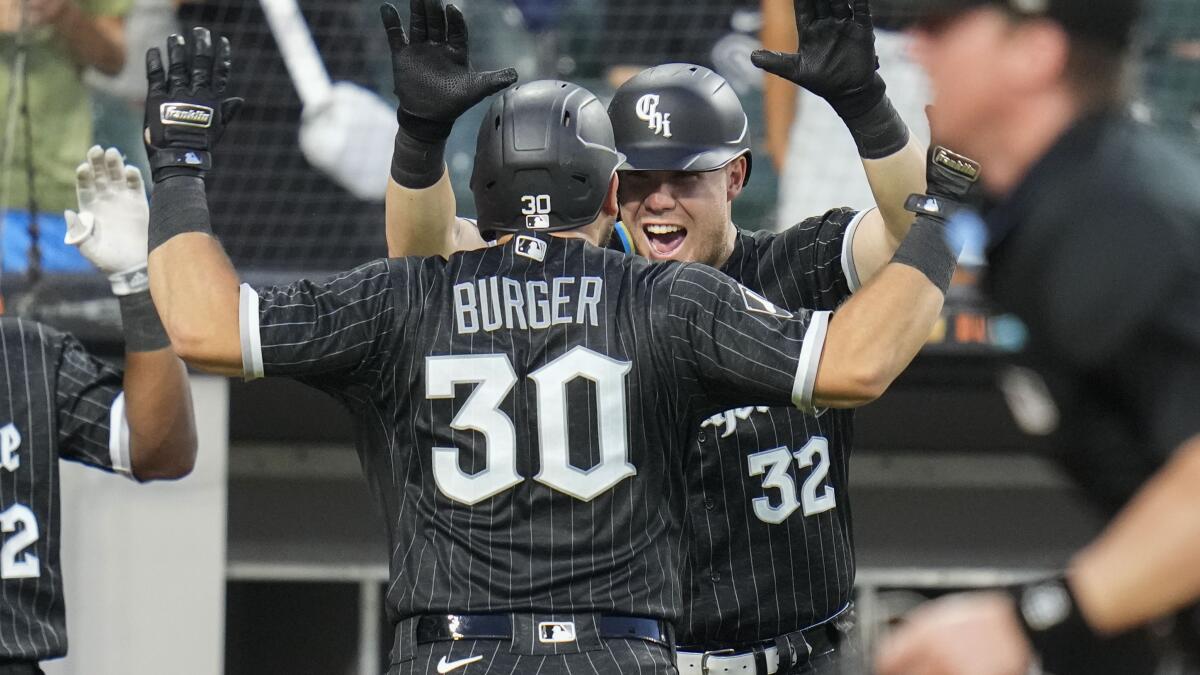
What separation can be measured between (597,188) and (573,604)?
2.57 ft

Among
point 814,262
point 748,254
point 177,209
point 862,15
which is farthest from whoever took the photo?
point 748,254

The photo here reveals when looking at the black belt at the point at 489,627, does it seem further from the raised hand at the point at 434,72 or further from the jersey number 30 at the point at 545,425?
the raised hand at the point at 434,72

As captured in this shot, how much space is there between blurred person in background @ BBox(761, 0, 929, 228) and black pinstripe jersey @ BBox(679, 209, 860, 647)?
2.47 m

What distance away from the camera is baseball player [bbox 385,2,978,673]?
131 inches

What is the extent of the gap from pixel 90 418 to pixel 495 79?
1.42 m

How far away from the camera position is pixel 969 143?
76.0 inches

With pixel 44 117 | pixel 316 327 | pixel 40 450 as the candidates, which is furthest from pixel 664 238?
pixel 44 117

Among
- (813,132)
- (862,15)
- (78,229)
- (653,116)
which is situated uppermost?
(862,15)

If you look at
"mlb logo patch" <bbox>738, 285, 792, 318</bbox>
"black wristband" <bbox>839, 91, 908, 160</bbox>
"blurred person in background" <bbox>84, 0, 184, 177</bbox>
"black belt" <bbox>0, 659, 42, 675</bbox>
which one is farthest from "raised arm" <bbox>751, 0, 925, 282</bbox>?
"blurred person in background" <bbox>84, 0, 184, 177</bbox>

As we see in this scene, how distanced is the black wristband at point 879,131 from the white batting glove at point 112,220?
166 cm

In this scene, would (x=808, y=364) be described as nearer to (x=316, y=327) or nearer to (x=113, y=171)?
(x=316, y=327)

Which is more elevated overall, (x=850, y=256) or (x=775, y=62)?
(x=775, y=62)

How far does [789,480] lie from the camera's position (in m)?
3.63

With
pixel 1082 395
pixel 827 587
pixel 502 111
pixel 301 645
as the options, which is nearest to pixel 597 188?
pixel 502 111
